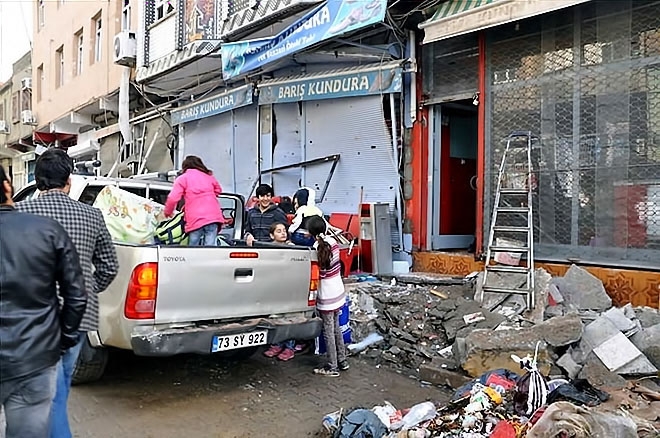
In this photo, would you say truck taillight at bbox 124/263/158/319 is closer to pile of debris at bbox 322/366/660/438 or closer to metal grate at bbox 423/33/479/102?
pile of debris at bbox 322/366/660/438

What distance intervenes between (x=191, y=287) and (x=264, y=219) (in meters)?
2.73

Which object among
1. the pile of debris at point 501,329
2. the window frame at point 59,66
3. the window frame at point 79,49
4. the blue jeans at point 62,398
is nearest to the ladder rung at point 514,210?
the pile of debris at point 501,329

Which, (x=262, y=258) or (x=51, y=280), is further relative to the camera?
(x=262, y=258)

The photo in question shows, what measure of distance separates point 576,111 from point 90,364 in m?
6.00

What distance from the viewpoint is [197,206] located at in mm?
6133

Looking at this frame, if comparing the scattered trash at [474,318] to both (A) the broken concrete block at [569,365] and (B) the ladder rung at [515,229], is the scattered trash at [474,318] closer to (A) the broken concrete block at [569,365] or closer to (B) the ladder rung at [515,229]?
(A) the broken concrete block at [569,365]

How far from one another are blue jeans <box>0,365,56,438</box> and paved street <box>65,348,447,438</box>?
1648 mm

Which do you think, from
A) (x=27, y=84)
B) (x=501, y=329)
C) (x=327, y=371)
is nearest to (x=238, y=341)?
(x=327, y=371)

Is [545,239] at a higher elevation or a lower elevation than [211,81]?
lower

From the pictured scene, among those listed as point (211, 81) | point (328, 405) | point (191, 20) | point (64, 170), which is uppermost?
point (191, 20)

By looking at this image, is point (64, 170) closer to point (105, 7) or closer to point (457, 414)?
point (457, 414)

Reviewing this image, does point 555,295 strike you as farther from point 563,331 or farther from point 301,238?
point 301,238

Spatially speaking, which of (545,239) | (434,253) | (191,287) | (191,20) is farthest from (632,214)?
(191,20)

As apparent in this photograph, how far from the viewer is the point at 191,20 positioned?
41.4ft
